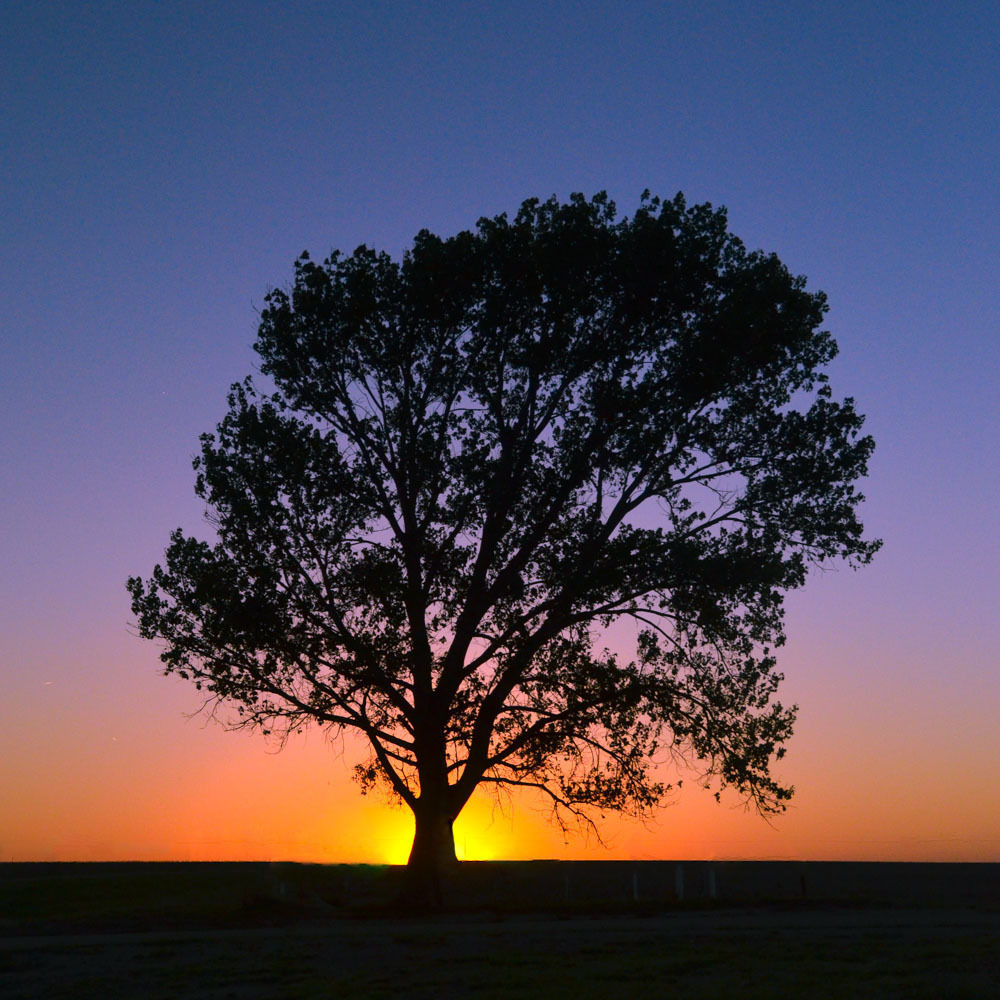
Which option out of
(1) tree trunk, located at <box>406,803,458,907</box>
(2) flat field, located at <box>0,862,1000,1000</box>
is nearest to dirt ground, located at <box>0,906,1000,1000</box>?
(2) flat field, located at <box>0,862,1000,1000</box>

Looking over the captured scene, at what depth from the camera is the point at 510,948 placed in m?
19.5

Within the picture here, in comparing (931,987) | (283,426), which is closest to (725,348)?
(283,426)

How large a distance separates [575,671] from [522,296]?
1000cm

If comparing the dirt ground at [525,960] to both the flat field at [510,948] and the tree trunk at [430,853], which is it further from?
the tree trunk at [430,853]

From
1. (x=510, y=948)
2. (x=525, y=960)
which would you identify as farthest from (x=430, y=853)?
(x=525, y=960)

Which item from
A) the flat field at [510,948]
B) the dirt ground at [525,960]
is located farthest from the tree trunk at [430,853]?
the dirt ground at [525,960]

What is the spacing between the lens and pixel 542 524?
30.5m

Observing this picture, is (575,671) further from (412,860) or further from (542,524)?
(412,860)

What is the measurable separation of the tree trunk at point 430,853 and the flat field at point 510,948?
0.82m

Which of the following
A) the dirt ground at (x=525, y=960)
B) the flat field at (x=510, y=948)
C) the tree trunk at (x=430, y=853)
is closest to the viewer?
the dirt ground at (x=525, y=960)

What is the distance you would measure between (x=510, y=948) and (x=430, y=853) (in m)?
10.4

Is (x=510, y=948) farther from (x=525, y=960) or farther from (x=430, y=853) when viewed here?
(x=430, y=853)

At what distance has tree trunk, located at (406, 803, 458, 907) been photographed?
29000 millimetres

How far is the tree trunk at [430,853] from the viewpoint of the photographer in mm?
29000
